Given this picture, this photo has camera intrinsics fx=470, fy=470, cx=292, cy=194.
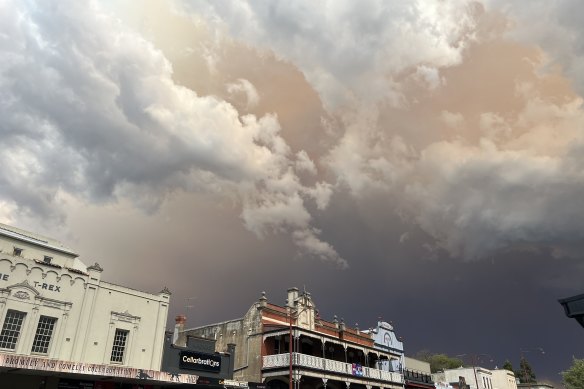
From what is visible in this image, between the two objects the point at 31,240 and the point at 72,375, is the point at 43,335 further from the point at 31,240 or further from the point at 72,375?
the point at 31,240

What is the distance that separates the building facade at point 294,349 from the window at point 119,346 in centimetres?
1227

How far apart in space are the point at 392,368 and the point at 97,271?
127 ft

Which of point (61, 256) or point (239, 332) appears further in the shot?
point (239, 332)

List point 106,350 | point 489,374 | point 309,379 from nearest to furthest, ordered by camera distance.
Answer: point 106,350, point 309,379, point 489,374

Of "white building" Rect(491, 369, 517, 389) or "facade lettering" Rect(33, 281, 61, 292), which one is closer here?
"facade lettering" Rect(33, 281, 61, 292)

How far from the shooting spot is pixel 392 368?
55.6 metres

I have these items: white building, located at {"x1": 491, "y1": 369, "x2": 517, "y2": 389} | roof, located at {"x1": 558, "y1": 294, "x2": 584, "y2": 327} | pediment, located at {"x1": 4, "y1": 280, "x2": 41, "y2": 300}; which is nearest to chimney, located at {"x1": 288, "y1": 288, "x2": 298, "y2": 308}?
pediment, located at {"x1": 4, "y1": 280, "x2": 41, "y2": 300}

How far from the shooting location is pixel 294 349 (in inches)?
1583

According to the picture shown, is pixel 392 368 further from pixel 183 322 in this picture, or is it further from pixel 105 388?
pixel 105 388

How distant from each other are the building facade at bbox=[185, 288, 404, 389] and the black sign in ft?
17.0

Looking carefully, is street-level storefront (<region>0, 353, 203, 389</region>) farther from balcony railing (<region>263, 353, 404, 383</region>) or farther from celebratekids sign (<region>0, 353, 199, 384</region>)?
balcony railing (<region>263, 353, 404, 383</region>)

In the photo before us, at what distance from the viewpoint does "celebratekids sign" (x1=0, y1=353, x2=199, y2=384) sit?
23.2 metres

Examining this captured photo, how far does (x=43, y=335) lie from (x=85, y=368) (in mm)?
3322

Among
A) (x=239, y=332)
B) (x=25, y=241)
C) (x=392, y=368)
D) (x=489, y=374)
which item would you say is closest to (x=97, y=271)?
(x=25, y=241)
